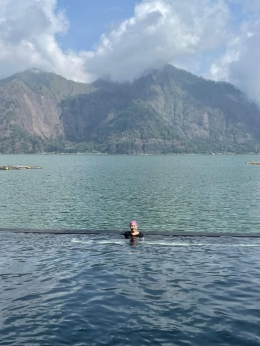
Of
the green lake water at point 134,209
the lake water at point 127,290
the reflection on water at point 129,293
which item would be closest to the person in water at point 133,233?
the lake water at point 127,290

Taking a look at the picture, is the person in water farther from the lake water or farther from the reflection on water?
the reflection on water

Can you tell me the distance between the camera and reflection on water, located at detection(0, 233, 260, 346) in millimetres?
14836

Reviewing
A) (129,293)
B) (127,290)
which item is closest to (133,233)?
(127,290)

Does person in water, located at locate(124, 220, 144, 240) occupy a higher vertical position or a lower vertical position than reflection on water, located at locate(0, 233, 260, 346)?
higher

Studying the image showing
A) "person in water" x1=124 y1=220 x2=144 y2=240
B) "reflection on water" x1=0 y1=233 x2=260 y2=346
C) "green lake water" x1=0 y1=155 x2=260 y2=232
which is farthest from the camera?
"green lake water" x1=0 y1=155 x2=260 y2=232

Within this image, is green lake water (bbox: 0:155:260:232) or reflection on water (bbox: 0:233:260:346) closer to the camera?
reflection on water (bbox: 0:233:260:346)

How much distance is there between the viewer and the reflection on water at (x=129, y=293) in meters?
14.8

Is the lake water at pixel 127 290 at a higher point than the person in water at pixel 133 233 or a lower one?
lower

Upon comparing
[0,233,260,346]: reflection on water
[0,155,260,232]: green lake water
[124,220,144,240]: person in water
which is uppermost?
[124,220,144,240]: person in water

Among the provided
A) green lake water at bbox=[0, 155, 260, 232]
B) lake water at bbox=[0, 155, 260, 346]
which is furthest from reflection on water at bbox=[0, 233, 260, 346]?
green lake water at bbox=[0, 155, 260, 232]

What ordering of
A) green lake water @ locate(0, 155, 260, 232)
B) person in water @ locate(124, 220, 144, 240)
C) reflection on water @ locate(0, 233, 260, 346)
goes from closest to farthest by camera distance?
reflection on water @ locate(0, 233, 260, 346) < person in water @ locate(124, 220, 144, 240) < green lake water @ locate(0, 155, 260, 232)

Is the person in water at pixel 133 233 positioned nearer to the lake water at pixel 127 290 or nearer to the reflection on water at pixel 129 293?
the lake water at pixel 127 290

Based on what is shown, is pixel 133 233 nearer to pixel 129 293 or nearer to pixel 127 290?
pixel 127 290

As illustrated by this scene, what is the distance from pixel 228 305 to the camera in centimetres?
1756
